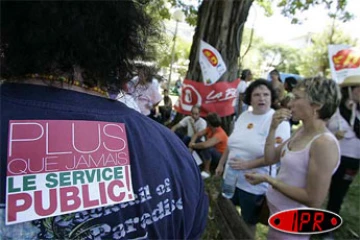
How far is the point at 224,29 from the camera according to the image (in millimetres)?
5238

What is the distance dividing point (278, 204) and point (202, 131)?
2738 millimetres

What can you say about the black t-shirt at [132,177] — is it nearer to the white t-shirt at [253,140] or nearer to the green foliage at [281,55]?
the white t-shirt at [253,140]

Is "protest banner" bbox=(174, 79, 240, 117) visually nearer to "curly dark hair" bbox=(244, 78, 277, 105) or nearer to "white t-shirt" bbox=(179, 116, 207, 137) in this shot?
"white t-shirt" bbox=(179, 116, 207, 137)

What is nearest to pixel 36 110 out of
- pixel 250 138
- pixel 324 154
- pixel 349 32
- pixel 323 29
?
pixel 324 154

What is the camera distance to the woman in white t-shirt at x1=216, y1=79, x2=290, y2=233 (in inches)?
101

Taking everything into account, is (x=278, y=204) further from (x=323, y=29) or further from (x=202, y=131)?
(x=323, y=29)

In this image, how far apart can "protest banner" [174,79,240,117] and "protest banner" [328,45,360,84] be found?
5.43 feet

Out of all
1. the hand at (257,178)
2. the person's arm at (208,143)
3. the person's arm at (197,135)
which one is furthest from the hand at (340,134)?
the person's arm at (197,135)

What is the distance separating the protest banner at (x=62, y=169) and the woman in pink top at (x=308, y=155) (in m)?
1.30

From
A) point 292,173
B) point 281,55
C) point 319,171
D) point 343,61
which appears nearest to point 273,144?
point 292,173

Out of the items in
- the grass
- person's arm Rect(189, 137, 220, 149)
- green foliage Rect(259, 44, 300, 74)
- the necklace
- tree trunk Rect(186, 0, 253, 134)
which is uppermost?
green foliage Rect(259, 44, 300, 74)

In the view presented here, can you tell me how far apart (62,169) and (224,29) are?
4917 millimetres

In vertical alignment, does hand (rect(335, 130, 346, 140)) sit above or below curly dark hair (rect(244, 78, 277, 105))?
below

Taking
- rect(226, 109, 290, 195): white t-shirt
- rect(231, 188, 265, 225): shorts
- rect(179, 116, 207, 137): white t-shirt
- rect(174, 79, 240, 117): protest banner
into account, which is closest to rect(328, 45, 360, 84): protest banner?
rect(226, 109, 290, 195): white t-shirt
